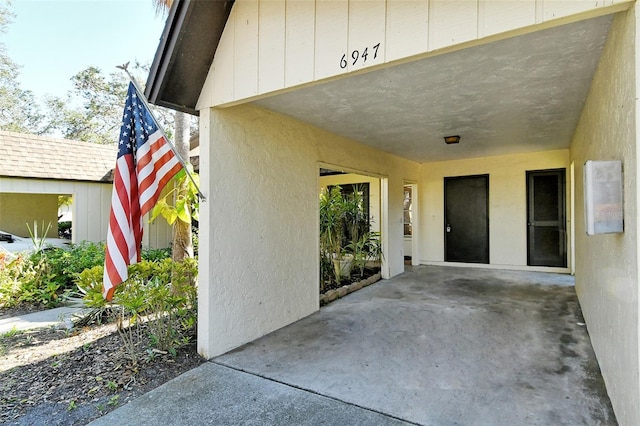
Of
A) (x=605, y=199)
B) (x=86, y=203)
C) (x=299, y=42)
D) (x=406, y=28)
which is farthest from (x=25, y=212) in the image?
(x=605, y=199)

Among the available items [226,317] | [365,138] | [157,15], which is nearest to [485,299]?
[365,138]

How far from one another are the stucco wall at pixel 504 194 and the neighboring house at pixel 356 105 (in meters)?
1.56

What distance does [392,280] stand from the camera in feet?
22.9

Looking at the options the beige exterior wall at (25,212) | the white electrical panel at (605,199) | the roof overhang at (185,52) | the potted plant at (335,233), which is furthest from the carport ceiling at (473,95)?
the beige exterior wall at (25,212)

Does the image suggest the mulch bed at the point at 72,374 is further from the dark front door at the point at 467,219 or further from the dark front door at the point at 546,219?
the dark front door at the point at 546,219

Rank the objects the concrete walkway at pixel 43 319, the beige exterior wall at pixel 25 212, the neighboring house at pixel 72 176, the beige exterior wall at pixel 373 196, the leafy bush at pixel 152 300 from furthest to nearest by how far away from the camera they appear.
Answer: the beige exterior wall at pixel 25 212 → the beige exterior wall at pixel 373 196 → the neighboring house at pixel 72 176 → the concrete walkway at pixel 43 319 → the leafy bush at pixel 152 300

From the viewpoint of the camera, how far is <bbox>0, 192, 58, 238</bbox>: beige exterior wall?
11092 mm

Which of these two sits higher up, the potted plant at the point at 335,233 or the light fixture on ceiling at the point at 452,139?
the light fixture on ceiling at the point at 452,139

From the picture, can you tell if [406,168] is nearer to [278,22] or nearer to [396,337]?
[396,337]

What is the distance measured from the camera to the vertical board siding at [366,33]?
244 cm

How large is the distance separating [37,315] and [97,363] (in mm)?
2453

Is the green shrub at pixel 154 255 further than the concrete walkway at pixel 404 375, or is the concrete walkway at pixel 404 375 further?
the green shrub at pixel 154 255

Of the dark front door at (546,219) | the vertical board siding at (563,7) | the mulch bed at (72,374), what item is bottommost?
the mulch bed at (72,374)

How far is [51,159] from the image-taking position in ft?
25.0
